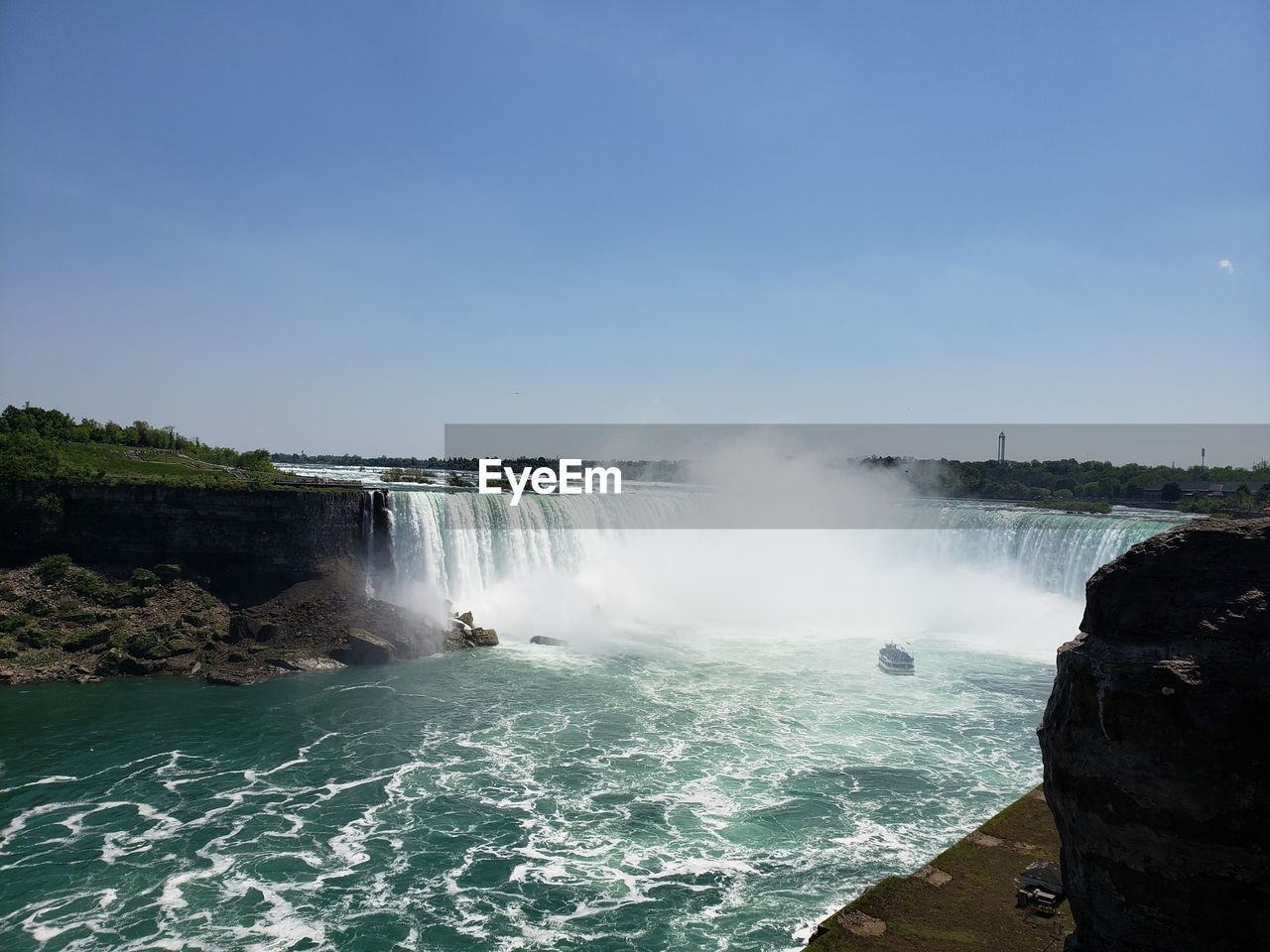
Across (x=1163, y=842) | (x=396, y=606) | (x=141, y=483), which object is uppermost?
(x=141, y=483)

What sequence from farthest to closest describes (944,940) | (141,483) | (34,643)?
(141,483) → (34,643) → (944,940)

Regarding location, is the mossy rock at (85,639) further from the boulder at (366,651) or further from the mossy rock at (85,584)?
the boulder at (366,651)

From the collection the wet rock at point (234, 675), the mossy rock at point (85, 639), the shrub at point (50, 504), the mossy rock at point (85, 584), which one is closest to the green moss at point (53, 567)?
the mossy rock at point (85, 584)

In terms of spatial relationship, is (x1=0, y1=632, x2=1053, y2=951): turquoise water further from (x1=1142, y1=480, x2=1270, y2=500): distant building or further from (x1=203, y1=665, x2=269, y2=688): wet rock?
(x1=1142, y1=480, x2=1270, y2=500): distant building

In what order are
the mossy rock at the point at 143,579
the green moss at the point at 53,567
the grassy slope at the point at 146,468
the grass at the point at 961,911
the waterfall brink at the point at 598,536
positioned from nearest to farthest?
the grass at the point at 961,911
the green moss at the point at 53,567
the mossy rock at the point at 143,579
the grassy slope at the point at 146,468
the waterfall brink at the point at 598,536

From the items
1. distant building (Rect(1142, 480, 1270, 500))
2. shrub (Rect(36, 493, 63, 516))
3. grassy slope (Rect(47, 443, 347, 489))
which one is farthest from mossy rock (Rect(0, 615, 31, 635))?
distant building (Rect(1142, 480, 1270, 500))

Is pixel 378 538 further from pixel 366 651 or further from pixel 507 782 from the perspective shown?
pixel 507 782

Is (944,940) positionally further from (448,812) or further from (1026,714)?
(1026,714)

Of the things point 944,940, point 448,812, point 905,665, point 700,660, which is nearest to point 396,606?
point 700,660
